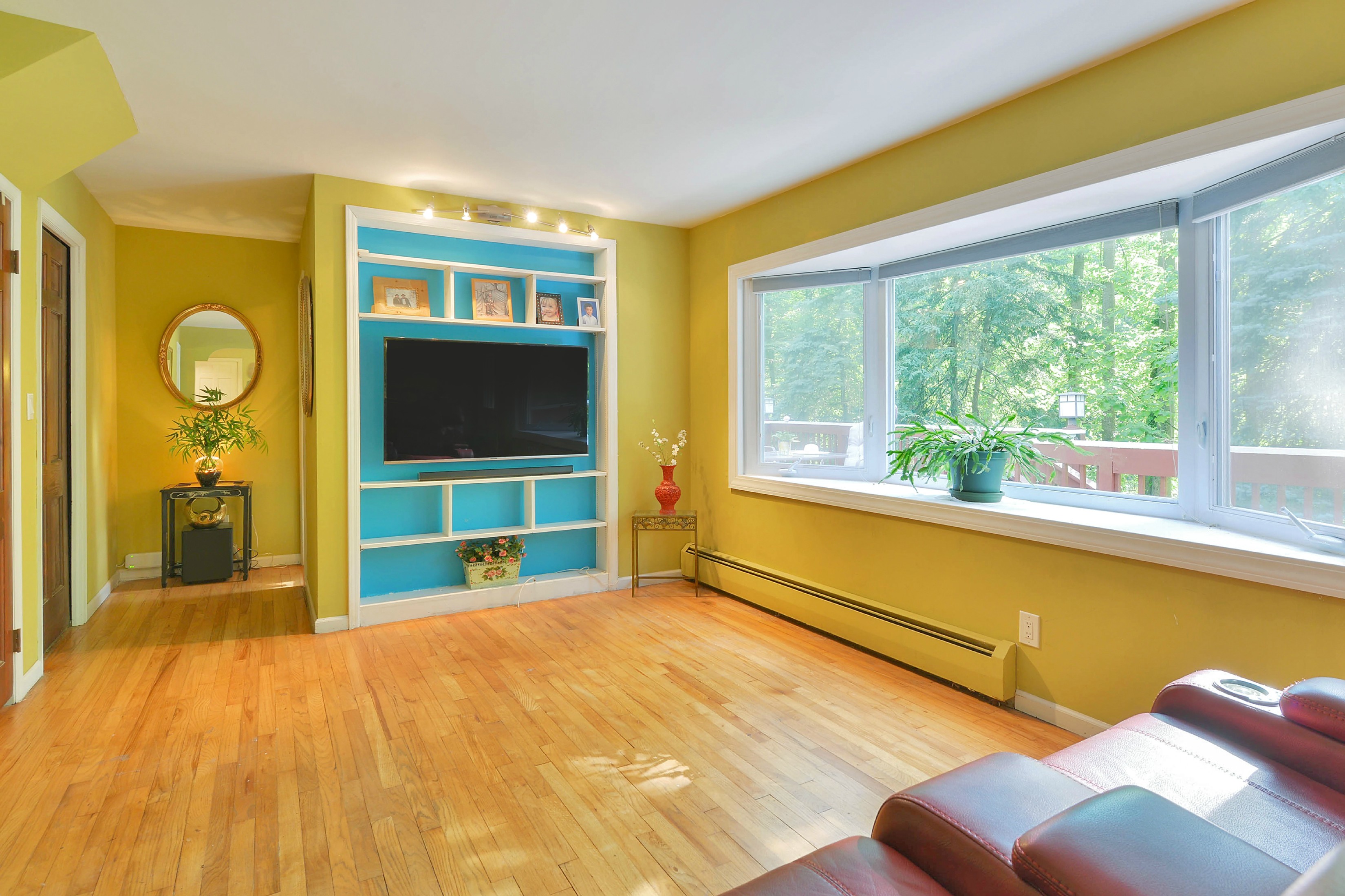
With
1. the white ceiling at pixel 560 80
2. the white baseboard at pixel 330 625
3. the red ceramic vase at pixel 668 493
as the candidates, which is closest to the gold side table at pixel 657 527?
the red ceramic vase at pixel 668 493

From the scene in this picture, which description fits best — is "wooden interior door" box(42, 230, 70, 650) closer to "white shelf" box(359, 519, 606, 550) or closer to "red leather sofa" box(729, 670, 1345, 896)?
"white shelf" box(359, 519, 606, 550)

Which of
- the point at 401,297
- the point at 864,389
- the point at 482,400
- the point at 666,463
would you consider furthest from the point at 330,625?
the point at 864,389

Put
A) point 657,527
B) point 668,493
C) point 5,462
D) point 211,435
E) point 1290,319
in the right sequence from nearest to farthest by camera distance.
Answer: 1. point 1290,319
2. point 5,462
3. point 657,527
4. point 668,493
5. point 211,435

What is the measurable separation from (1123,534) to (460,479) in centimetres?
334

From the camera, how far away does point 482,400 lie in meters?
4.35

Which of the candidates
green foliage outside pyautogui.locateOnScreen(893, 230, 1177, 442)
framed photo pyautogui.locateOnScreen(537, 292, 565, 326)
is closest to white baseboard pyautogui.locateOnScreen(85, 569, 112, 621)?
framed photo pyautogui.locateOnScreen(537, 292, 565, 326)

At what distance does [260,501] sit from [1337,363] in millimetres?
6154

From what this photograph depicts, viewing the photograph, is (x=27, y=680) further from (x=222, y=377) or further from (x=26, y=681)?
(x=222, y=377)

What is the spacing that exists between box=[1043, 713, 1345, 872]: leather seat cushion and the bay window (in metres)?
1.13

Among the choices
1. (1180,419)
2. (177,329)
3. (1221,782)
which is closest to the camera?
(1221,782)

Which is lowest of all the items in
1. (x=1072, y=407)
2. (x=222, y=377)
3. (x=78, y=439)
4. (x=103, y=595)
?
(x=103, y=595)

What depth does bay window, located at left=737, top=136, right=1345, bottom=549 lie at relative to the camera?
225 cm

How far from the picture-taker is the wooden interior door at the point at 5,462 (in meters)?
2.81

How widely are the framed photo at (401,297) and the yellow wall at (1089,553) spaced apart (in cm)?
214
